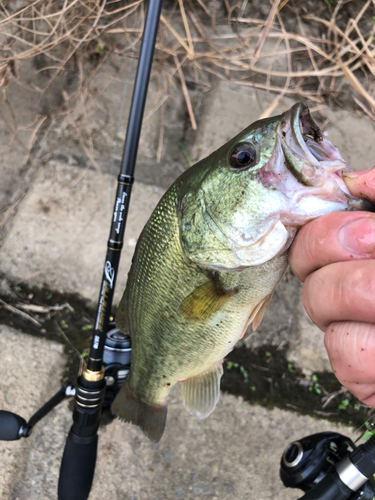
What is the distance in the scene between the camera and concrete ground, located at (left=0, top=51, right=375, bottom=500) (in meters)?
1.92

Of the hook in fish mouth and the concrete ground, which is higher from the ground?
the hook in fish mouth

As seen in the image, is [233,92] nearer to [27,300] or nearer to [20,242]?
[20,242]

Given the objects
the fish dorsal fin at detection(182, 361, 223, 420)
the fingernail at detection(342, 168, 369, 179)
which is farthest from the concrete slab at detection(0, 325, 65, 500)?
the fingernail at detection(342, 168, 369, 179)

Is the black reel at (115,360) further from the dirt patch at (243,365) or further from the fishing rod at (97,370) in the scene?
the dirt patch at (243,365)

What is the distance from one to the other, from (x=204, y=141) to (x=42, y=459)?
7.44ft

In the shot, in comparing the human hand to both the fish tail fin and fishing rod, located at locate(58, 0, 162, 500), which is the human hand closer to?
fishing rod, located at locate(58, 0, 162, 500)

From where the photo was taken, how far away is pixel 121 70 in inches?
95.3

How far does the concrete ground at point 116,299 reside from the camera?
192 centimetres

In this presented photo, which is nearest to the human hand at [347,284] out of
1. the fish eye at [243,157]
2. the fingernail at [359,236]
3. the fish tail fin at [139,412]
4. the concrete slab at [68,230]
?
the fingernail at [359,236]

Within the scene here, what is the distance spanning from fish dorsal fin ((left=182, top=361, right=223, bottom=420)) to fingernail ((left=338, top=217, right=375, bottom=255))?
86cm

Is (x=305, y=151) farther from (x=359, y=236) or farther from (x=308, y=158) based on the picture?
(x=359, y=236)

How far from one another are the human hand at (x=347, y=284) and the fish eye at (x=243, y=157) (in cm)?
25

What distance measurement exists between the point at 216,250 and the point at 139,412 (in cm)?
95

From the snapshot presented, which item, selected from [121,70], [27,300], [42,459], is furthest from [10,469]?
[121,70]
